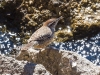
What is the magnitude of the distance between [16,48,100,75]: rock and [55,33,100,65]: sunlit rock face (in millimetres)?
3537

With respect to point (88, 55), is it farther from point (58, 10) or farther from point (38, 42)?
point (38, 42)

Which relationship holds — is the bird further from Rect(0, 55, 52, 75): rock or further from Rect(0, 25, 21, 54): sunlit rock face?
Rect(0, 25, 21, 54): sunlit rock face

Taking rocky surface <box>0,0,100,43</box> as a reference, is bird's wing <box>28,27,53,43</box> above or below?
below

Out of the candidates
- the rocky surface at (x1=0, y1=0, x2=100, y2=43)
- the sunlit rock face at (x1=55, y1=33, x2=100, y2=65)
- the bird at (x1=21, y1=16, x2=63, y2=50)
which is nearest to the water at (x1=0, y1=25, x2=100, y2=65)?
the sunlit rock face at (x1=55, y1=33, x2=100, y2=65)

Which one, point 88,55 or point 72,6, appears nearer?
point 88,55

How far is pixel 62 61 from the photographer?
5.20m

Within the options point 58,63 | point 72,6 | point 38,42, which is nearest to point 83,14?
point 72,6

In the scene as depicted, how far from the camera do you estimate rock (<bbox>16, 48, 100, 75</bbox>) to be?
4.76 m

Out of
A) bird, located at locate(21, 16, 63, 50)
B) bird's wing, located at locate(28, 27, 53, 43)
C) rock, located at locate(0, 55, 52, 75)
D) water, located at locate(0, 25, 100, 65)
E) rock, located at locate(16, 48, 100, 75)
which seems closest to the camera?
rock, located at locate(0, 55, 52, 75)

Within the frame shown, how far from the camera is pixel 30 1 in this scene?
1018cm

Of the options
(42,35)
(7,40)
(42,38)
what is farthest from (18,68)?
(7,40)

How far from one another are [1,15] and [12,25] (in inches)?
26.8

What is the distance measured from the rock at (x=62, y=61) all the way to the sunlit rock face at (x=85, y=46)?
139 inches

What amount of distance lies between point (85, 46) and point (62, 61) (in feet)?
14.5
